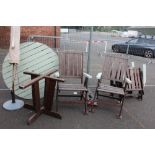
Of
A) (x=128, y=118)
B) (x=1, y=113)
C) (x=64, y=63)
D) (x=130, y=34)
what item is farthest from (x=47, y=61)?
(x=130, y=34)

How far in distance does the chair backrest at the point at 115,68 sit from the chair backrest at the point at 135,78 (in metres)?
0.54

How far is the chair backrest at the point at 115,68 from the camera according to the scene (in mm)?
4832

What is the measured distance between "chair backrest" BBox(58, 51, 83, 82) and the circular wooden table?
242mm

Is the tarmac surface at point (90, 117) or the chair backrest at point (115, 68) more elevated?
the chair backrest at point (115, 68)

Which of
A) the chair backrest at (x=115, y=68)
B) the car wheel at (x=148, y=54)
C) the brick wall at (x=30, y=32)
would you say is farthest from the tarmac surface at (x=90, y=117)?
the car wheel at (x=148, y=54)

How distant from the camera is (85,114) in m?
4.30

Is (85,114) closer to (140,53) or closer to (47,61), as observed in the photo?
(47,61)

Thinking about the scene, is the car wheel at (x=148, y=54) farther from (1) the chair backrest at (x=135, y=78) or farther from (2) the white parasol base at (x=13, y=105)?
(2) the white parasol base at (x=13, y=105)

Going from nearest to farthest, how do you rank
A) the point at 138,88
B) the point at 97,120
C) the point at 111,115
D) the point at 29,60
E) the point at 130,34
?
the point at 97,120 < the point at 111,115 < the point at 29,60 < the point at 138,88 < the point at 130,34

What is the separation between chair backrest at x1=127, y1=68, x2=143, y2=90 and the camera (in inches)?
208

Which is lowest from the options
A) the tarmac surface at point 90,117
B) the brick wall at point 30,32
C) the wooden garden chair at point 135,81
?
the tarmac surface at point 90,117

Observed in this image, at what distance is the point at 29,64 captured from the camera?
478 cm

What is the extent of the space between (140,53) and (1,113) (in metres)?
10.2

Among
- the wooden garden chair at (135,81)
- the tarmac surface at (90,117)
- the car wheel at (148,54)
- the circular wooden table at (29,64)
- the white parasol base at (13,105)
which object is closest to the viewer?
the tarmac surface at (90,117)
